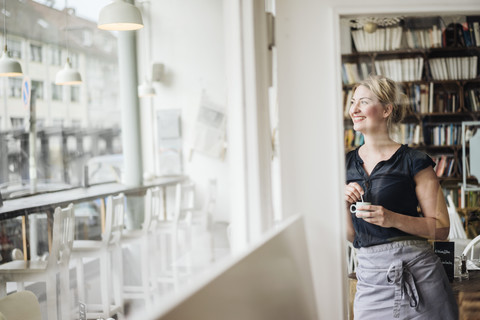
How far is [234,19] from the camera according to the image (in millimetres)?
2328

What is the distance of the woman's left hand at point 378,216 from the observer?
1.83 metres

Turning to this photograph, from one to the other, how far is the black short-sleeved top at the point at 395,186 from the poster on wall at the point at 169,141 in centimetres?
84

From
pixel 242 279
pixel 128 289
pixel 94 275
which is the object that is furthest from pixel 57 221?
pixel 128 289

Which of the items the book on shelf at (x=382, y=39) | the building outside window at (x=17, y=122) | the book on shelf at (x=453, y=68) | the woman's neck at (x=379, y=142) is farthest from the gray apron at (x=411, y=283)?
the building outside window at (x=17, y=122)

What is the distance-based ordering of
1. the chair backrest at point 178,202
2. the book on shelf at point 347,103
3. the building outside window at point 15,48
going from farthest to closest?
the chair backrest at point 178,202
the book on shelf at point 347,103
the building outside window at point 15,48

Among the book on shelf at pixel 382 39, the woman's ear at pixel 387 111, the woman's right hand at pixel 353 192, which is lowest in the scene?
the woman's right hand at pixel 353 192

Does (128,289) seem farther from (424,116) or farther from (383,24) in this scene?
(383,24)

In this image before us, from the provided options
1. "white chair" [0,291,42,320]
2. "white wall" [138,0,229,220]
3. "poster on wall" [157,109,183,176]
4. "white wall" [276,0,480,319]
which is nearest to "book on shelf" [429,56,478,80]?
"white wall" [276,0,480,319]

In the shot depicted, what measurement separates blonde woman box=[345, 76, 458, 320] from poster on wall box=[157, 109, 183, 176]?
2.61 feet

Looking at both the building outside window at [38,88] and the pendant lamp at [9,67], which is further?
the building outside window at [38,88]

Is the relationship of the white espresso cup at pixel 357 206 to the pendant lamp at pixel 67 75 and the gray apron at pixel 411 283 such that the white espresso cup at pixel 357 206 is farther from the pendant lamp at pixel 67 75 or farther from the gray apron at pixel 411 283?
the pendant lamp at pixel 67 75

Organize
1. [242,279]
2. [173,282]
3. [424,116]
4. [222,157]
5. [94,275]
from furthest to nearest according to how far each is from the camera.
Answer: [222,157], [173,282], [424,116], [94,275], [242,279]

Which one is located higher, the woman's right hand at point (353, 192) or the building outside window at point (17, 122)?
the building outside window at point (17, 122)

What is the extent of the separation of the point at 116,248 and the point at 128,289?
0.61ft
